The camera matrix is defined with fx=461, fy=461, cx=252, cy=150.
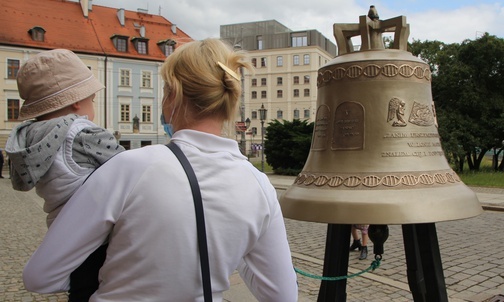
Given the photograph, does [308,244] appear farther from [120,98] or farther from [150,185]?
[120,98]

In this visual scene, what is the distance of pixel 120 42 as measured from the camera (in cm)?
4247

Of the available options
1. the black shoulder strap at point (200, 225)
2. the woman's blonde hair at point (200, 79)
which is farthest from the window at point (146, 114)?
the black shoulder strap at point (200, 225)

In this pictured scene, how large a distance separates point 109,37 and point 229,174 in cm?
4449

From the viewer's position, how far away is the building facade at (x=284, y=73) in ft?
241

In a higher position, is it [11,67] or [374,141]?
[11,67]

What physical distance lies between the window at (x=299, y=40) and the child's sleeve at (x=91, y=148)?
75479mm

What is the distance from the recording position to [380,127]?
2.62 m

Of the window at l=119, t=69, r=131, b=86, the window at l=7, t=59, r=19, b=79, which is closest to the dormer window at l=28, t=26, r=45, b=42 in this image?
the window at l=7, t=59, r=19, b=79

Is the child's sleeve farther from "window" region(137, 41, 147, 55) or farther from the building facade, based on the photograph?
the building facade

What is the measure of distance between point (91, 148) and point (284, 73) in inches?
2934

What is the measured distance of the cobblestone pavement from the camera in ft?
16.5

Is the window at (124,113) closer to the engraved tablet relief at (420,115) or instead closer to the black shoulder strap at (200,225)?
the engraved tablet relief at (420,115)

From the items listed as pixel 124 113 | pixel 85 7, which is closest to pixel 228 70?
pixel 124 113

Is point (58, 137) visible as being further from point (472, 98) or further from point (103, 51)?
point (103, 51)
